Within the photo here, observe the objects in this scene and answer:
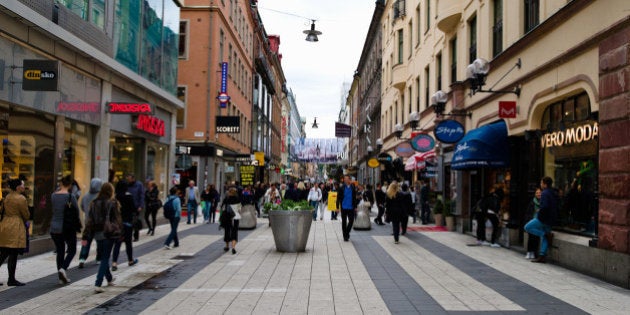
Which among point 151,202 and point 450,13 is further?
point 450,13

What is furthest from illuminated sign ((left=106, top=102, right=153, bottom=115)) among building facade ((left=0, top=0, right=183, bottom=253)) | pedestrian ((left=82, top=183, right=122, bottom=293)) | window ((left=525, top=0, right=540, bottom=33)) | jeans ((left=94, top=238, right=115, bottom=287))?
window ((left=525, top=0, right=540, bottom=33))

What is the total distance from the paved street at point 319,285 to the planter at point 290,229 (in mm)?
357

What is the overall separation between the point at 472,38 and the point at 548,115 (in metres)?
6.66

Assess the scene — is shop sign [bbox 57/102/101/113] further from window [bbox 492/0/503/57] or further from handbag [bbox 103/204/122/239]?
window [bbox 492/0/503/57]

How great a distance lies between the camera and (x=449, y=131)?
17.7m

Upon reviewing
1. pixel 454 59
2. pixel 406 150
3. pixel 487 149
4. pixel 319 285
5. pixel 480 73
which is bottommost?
pixel 319 285

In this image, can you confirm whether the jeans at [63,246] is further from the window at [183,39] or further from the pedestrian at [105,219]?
the window at [183,39]

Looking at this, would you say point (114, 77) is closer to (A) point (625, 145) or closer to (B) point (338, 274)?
(B) point (338, 274)

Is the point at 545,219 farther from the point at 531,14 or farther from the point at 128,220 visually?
the point at 128,220

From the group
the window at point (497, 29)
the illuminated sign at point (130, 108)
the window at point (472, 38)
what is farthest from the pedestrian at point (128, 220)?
the window at point (472, 38)

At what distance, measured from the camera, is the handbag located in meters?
8.63

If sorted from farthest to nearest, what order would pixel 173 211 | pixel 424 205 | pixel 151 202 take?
1. pixel 424 205
2. pixel 151 202
3. pixel 173 211

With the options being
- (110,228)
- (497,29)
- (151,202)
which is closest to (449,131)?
(497,29)

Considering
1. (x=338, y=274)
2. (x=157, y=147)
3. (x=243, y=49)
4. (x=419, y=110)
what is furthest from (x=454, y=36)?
(x=243, y=49)
